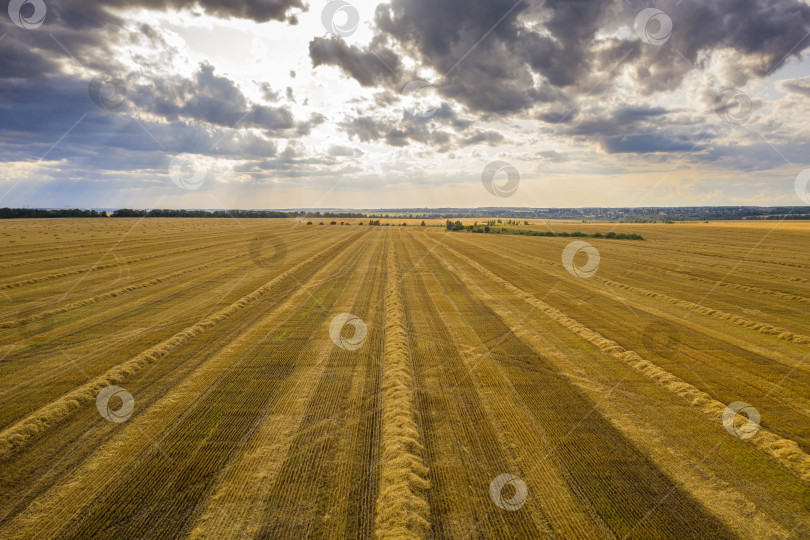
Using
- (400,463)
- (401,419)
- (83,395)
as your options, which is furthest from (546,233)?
(83,395)

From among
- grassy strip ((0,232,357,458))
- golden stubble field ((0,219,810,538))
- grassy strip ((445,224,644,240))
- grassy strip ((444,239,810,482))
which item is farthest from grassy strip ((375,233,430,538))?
grassy strip ((445,224,644,240))

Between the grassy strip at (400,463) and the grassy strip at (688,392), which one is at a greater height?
the grassy strip at (688,392)

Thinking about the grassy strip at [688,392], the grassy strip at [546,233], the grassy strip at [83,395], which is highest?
the grassy strip at [546,233]

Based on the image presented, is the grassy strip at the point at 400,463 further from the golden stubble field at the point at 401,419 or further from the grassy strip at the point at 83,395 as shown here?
the grassy strip at the point at 83,395

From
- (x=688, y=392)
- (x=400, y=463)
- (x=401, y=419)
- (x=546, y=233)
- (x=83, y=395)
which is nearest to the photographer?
(x=400, y=463)

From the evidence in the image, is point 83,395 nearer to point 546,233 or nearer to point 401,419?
point 401,419

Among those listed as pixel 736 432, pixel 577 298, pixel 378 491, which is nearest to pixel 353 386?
pixel 378 491

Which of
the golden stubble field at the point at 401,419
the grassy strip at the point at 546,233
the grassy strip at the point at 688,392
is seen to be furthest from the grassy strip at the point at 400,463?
the grassy strip at the point at 546,233

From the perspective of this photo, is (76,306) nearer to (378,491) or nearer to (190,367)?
(190,367)
